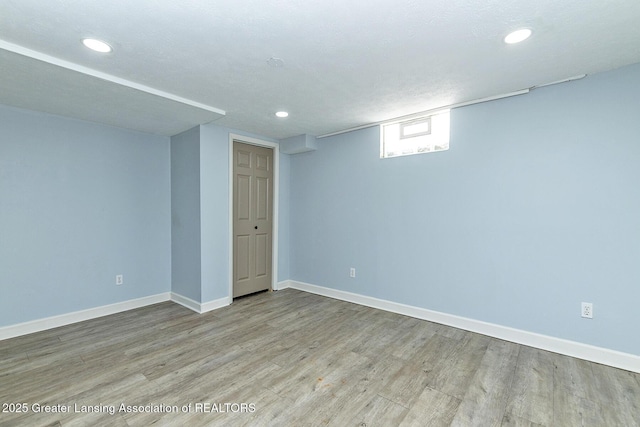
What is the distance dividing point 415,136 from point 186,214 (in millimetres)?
3057

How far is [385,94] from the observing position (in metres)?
2.68

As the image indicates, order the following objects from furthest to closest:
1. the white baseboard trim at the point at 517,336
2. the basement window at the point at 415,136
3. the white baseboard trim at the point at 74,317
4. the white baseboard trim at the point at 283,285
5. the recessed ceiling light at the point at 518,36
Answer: the white baseboard trim at the point at 283,285
the basement window at the point at 415,136
the white baseboard trim at the point at 74,317
the white baseboard trim at the point at 517,336
the recessed ceiling light at the point at 518,36

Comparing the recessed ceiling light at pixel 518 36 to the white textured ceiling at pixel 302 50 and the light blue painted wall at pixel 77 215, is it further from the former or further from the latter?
the light blue painted wall at pixel 77 215

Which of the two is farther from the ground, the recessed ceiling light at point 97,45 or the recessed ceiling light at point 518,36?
the recessed ceiling light at point 518,36

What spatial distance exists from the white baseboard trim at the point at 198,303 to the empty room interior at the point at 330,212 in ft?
0.09

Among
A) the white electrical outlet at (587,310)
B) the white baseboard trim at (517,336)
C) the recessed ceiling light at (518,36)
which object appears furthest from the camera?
the white electrical outlet at (587,310)

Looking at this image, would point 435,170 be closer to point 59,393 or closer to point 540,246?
point 540,246

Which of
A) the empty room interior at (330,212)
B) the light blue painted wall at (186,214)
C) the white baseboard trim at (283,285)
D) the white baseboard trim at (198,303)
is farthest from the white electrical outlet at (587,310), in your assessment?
the light blue painted wall at (186,214)

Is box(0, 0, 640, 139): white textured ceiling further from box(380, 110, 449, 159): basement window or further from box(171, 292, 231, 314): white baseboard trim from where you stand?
box(171, 292, 231, 314): white baseboard trim

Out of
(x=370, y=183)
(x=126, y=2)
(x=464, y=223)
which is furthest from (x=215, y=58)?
(x=464, y=223)

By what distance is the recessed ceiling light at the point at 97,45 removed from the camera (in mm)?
1801

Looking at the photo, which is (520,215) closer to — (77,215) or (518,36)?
(518,36)

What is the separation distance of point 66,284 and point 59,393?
63.4 inches

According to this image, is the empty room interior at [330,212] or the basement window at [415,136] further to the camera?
the basement window at [415,136]
